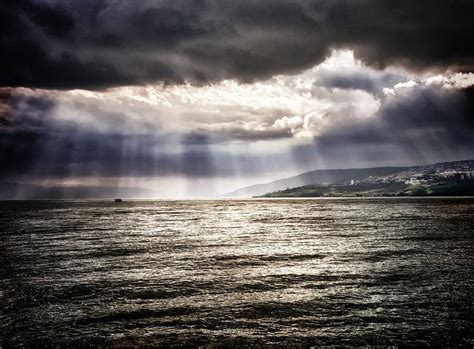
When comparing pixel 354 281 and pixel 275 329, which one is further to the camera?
pixel 354 281

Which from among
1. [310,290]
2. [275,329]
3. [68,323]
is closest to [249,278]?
[310,290]

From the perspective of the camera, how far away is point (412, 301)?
18609 mm

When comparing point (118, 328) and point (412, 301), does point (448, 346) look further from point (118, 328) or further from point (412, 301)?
point (118, 328)

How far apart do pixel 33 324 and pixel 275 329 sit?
10851 millimetres

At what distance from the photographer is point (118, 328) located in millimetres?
14961

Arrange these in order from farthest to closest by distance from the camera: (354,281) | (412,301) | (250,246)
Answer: (250,246) → (354,281) → (412,301)

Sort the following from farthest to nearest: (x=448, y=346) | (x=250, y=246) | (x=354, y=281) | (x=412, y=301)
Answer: (x=250, y=246) → (x=354, y=281) → (x=412, y=301) → (x=448, y=346)

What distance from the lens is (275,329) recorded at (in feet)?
48.4

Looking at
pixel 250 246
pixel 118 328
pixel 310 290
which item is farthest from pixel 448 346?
pixel 250 246

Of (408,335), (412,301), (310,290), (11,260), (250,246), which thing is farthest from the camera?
(250,246)

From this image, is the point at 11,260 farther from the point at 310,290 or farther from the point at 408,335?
the point at 408,335

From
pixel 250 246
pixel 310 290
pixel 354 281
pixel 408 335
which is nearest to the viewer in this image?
pixel 408 335

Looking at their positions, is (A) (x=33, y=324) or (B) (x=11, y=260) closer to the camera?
(A) (x=33, y=324)

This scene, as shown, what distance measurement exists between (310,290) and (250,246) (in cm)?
2193
